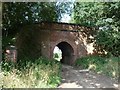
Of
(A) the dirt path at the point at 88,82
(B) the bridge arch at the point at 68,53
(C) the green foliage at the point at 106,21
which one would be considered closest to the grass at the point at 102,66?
(A) the dirt path at the point at 88,82

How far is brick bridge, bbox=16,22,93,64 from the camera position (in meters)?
19.3

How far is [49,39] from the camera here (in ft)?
70.0

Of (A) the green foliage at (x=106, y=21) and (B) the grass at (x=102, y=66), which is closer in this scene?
(B) the grass at (x=102, y=66)

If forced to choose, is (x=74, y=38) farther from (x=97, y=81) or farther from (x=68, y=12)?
(x=97, y=81)

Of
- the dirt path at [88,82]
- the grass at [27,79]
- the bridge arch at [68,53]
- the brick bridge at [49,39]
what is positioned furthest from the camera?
the bridge arch at [68,53]

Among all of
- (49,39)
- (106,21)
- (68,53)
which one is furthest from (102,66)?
(68,53)

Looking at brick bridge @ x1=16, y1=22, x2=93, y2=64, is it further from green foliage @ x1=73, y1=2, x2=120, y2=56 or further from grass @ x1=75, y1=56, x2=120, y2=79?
grass @ x1=75, y1=56, x2=120, y2=79

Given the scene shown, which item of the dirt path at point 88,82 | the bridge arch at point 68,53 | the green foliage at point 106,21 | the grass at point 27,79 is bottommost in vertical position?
the dirt path at point 88,82

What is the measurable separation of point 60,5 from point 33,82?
48.2 ft

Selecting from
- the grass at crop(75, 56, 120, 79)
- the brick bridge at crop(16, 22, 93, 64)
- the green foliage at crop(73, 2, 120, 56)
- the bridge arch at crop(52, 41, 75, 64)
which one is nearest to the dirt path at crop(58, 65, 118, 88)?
the grass at crop(75, 56, 120, 79)

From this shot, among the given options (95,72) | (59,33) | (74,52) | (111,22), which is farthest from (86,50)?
(95,72)

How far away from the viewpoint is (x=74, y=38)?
22266 millimetres

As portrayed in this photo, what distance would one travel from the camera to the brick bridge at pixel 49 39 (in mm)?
19328

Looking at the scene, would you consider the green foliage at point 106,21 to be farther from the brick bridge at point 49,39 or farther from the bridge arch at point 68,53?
the bridge arch at point 68,53
